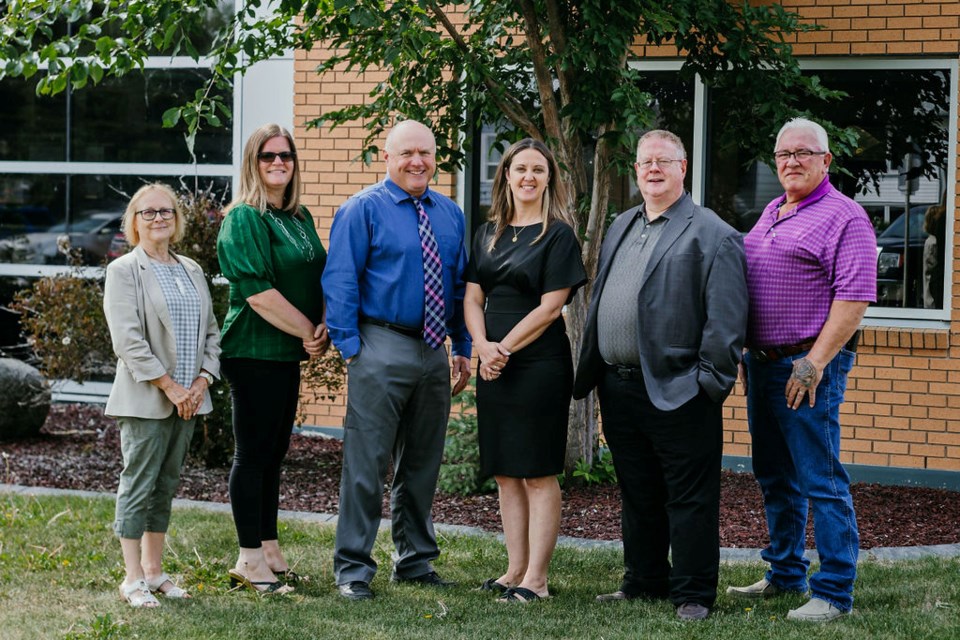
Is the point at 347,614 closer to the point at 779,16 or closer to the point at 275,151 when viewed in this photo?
the point at 275,151

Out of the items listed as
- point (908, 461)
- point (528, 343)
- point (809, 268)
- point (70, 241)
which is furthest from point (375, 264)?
point (70, 241)

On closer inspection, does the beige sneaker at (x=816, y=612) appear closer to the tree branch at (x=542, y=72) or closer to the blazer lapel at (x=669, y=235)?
the blazer lapel at (x=669, y=235)

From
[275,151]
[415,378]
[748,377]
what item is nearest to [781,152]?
[748,377]

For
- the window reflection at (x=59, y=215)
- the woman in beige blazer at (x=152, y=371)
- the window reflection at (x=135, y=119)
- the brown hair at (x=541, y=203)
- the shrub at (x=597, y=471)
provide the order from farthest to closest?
1. the window reflection at (x=59, y=215)
2. the window reflection at (x=135, y=119)
3. the shrub at (x=597, y=471)
4. the brown hair at (x=541, y=203)
5. the woman in beige blazer at (x=152, y=371)

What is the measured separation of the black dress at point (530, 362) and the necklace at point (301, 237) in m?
0.81

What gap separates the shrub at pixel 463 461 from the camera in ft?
24.3

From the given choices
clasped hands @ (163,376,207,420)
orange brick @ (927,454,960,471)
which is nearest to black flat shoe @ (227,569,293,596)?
clasped hands @ (163,376,207,420)

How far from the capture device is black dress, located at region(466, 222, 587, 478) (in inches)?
199

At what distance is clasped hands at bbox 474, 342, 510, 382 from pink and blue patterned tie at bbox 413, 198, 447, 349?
11.6 inches

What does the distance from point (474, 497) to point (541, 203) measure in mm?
2754

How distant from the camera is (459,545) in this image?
20.3 feet

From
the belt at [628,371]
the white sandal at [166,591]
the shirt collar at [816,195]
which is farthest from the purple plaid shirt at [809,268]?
Answer: the white sandal at [166,591]

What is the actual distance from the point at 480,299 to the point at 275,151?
112 centimetres

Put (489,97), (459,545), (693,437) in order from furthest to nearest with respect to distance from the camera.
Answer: (489,97) < (459,545) < (693,437)
